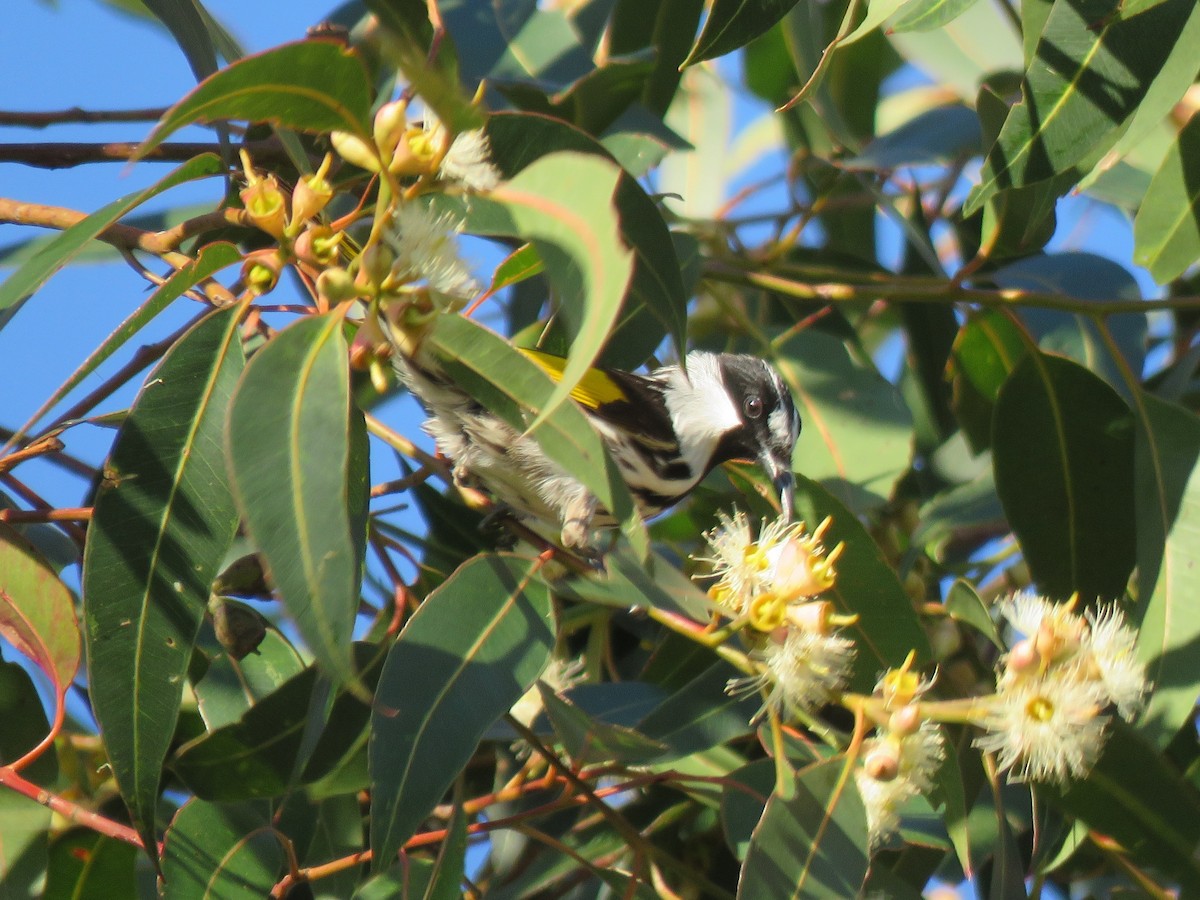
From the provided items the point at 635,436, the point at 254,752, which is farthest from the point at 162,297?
the point at 635,436

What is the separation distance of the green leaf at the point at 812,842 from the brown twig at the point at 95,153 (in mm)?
1377

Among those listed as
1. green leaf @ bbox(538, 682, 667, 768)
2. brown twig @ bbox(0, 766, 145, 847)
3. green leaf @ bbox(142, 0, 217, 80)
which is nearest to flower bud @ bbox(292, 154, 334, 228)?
green leaf @ bbox(142, 0, 217, 80)

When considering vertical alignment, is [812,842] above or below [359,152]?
below

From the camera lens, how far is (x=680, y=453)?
3.35m

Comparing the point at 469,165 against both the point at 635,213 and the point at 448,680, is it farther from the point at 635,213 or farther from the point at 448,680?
the point at 448,680

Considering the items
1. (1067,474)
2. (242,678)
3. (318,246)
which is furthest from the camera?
(1067,474)

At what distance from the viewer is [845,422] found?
2949 mm

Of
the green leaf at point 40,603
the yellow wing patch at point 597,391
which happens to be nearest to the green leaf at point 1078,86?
the yellow wing patch at point 597,391

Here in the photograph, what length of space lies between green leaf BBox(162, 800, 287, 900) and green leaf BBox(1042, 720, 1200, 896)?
4.34ft

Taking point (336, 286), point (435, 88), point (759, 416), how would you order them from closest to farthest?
1. point (435, 88)
2. point (336, 286)
3. point (759, 416)

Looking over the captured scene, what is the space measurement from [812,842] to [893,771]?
15cm

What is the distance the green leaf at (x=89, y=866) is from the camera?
229 centimetres

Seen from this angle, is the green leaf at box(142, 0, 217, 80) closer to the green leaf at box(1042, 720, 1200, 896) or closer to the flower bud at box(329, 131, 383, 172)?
the flower bud at box(329, 131, 383, 172)

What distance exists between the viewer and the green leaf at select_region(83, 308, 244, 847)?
1.81 metres
